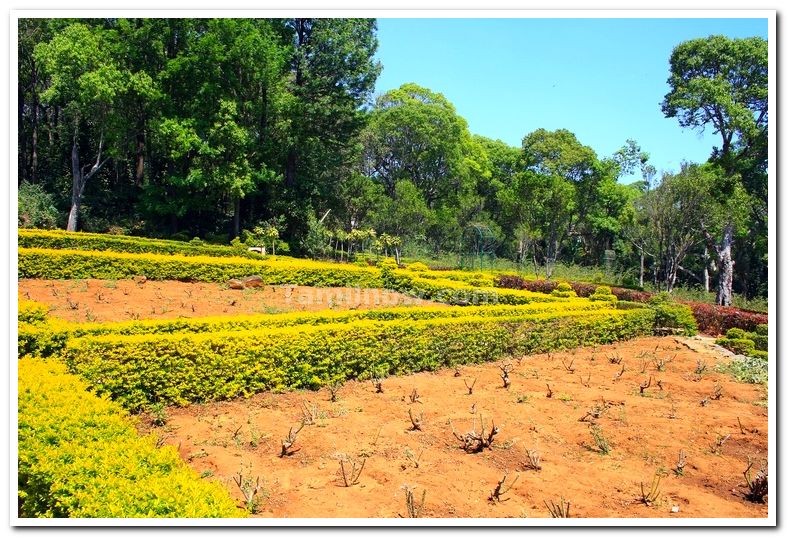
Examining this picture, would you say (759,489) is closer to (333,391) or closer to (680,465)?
(680,465)

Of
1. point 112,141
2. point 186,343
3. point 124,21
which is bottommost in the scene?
point 186,343

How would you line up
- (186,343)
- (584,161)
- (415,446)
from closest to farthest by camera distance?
1. (415,446)
2. (186,343)
3. (584,161)

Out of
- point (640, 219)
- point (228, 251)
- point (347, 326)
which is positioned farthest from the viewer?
point (640, 219)

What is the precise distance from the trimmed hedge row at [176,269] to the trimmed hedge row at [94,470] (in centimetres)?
1095

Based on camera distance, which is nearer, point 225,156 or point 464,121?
point 225,156

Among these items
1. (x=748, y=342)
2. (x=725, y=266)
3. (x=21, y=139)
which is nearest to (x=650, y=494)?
(x=748, y=342)

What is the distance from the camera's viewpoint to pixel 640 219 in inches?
1409

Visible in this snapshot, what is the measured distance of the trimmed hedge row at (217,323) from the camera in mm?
6867

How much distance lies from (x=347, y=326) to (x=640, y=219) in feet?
105

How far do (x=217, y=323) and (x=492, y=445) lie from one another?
4.76m

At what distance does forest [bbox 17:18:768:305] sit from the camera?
2497 cm

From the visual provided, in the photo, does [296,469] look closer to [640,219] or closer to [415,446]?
[415,446]

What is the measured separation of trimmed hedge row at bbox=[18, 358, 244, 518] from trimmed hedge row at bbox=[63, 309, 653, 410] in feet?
4.92
